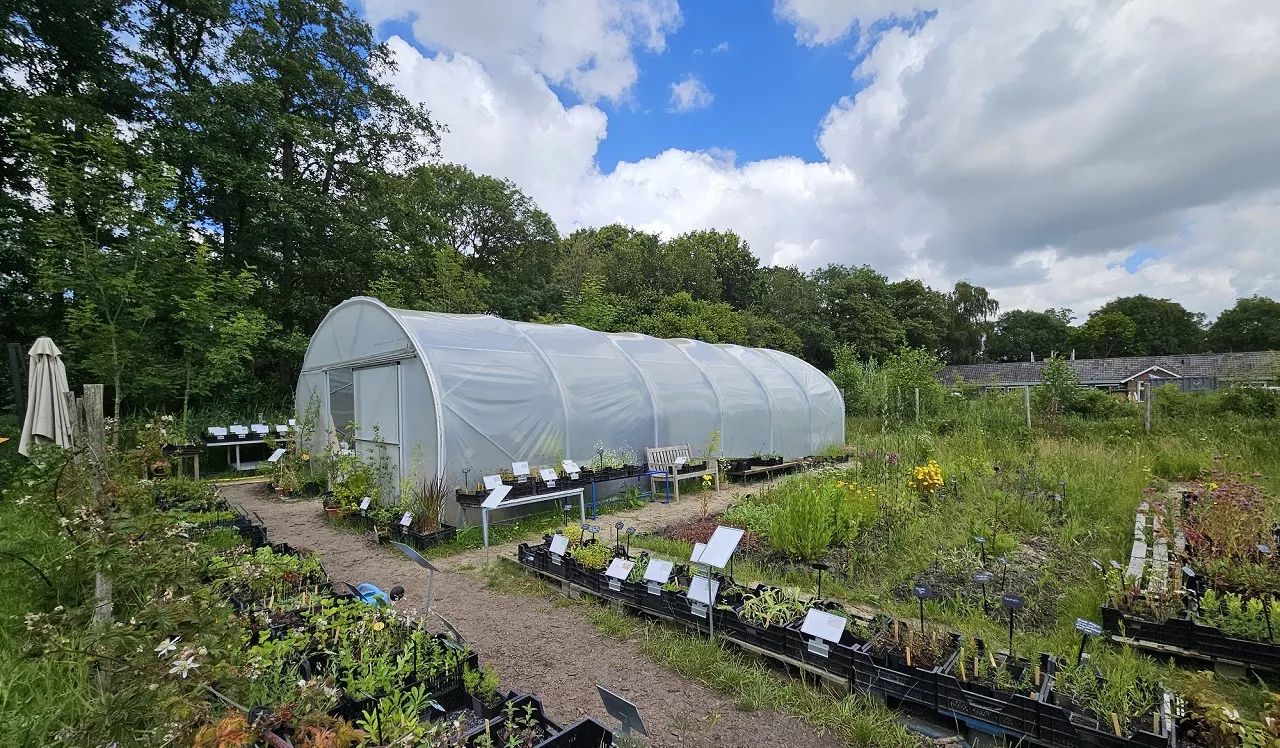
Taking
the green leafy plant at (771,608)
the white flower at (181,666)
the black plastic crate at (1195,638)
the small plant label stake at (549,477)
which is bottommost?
the black plastic crate at (1195,638)

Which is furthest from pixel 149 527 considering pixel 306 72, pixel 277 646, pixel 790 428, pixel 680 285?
pixel 680 285

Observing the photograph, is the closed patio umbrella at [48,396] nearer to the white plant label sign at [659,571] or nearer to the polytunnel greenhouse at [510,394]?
the polytunnel greenhouse at [510,394]

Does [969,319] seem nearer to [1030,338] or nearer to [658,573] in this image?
[1030,338]

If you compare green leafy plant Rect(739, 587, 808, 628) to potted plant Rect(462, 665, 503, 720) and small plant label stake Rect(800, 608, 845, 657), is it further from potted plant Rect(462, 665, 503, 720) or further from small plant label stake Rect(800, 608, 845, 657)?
potted plant Rect(462, 665, 503, 720)

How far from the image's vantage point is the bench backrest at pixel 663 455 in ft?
28.6

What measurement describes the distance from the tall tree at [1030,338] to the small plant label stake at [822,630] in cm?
5740

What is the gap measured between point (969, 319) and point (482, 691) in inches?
2161

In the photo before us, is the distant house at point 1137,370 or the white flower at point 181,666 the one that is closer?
the white flower at point 181,666

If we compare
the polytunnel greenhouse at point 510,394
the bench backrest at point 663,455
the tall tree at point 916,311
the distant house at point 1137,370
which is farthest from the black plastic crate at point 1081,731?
the tall tree at point 916,311

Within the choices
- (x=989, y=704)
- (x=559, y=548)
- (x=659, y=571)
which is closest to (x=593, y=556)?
(x=559, y=548)

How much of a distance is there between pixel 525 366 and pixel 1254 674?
7.24 meters

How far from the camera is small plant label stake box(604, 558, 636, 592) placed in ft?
13.3

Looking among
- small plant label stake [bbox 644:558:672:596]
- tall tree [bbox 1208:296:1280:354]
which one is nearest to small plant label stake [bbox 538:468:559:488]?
small plant label stake [bbox 644:558:672:596]

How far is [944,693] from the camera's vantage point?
2588 mm
